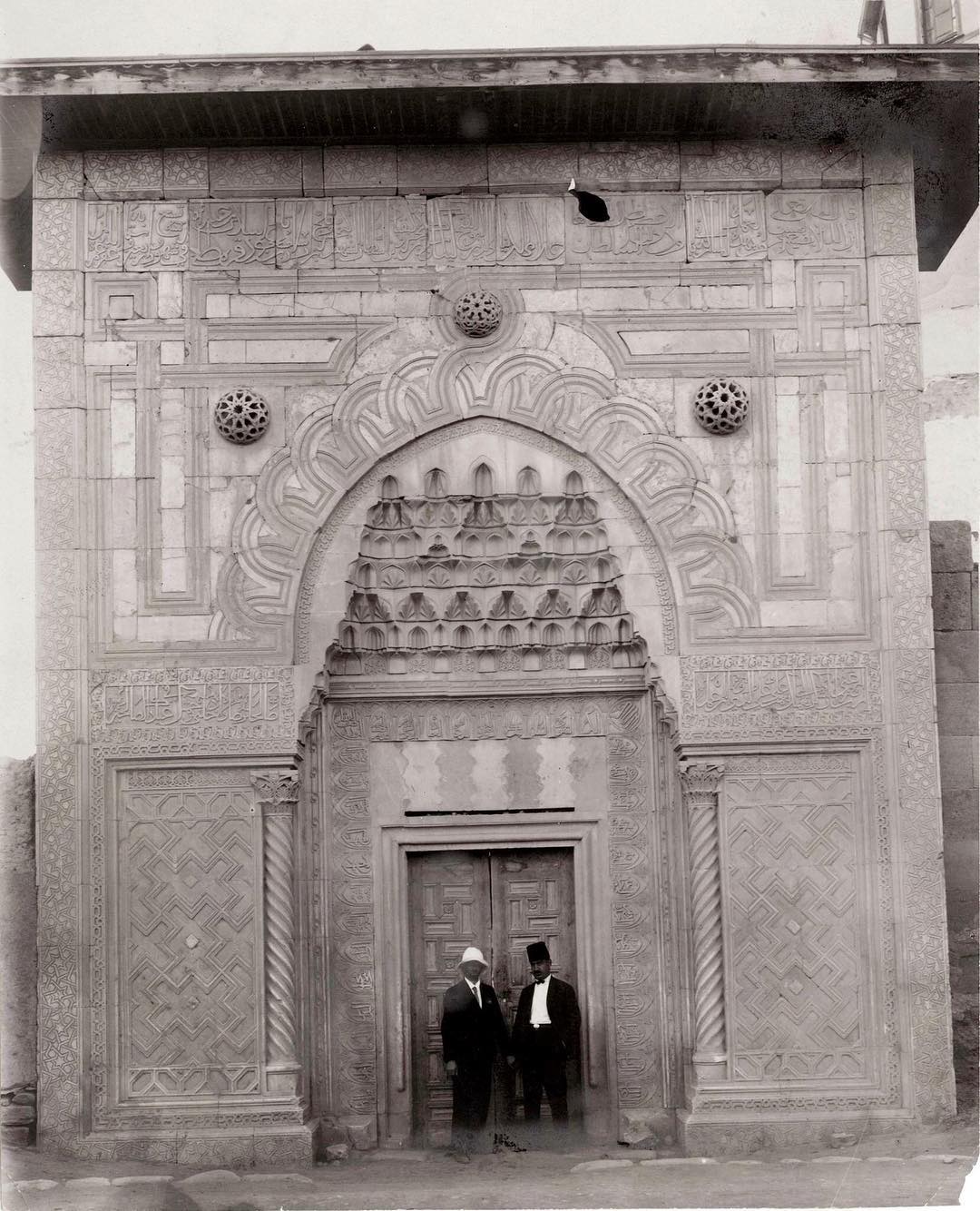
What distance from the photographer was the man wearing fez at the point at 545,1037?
352 inches

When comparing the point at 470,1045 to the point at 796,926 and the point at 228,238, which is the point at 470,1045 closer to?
the point at 796,926

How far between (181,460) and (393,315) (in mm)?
1558

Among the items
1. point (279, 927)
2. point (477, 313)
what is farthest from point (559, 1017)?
point (477, 313)

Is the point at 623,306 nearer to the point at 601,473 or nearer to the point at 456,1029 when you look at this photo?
the point at 601,473

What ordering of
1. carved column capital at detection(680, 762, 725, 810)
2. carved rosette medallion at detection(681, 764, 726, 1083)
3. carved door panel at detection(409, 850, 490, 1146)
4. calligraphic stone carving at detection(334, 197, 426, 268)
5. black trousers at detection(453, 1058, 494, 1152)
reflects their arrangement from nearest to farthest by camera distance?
carved rosette medallion at detection(681, 764, 726, 1083), carved column capital at detection(680, 762, 725, 810), black trousers at detection(453, 1058, 494, 1152), calligraphic stone carving at detection(334, 197, 426, 268), carved door panel at detection(409, 850, 490, 1146)

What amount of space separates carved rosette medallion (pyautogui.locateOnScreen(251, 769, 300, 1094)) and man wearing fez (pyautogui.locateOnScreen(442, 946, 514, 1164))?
38.0 inches

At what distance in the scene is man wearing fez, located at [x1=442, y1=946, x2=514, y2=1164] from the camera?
8852 mm

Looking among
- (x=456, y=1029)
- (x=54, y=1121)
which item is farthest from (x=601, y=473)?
(x=54, y=1121)

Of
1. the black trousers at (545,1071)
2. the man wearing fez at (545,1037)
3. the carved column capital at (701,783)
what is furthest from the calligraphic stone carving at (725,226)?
the black trousers at (545,1071)

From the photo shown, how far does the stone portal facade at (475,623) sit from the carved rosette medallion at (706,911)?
0.03 metres

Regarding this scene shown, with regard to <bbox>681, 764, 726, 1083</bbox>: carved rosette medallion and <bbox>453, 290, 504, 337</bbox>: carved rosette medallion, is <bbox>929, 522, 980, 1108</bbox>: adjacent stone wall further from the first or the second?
<bbox>453, 290, 504, 337</bbox>: carved rosette medallion

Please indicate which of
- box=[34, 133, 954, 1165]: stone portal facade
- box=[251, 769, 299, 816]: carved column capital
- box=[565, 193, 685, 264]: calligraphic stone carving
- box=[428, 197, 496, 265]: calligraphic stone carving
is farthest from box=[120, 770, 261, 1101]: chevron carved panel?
box=[565, 193, 685, 264]: calligraphic stone carving

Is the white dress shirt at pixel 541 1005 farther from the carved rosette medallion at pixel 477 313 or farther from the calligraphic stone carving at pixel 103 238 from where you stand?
the calligraphic stone carving at pixel 103 238

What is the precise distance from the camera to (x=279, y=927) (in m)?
8.61
